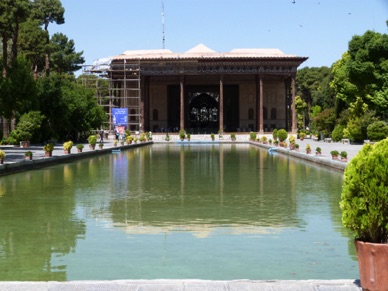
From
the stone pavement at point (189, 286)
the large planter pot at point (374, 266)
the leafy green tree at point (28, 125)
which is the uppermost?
the leafy green tree at point (28, 125)

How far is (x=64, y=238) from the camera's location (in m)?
9.06

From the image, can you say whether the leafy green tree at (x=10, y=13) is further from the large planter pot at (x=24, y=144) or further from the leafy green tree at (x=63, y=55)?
the leafy green tree at (x=63, y=55)

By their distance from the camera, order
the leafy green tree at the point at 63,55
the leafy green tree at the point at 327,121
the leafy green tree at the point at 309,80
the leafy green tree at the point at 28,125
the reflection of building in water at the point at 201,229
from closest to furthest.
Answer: the reflection of building in water at the point at 201,229 < the leafy green tree at the point at 28,125 < the leafy green tree at the point at 327,121 < the leafy green tree at the point at 63,55 < the leafy green tree at the point at 309,80

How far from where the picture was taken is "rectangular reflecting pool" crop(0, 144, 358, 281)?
7.05 meters

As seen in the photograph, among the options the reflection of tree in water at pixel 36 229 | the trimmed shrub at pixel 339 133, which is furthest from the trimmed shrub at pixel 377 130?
the reflection of tree in water at pixel 36 229

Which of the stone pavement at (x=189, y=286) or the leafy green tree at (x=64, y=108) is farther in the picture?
the leafy green tree at (x=64, y=108)

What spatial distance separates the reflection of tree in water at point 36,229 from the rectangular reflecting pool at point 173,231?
0.05ft

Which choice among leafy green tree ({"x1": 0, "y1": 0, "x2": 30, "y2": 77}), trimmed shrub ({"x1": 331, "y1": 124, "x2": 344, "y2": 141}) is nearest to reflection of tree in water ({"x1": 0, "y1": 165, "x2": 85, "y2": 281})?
leafy green tree ({"x1": 0, "y1": 0, "x2": 30, "y2": 77})

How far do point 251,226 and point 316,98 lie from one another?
72837 millimetres

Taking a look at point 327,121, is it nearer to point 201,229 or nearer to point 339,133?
point 339,133

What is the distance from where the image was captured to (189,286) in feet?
18.1

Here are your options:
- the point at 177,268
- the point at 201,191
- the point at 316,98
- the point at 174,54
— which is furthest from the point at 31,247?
the point at 316,98

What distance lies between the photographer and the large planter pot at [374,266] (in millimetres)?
5019

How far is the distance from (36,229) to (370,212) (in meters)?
5.92
